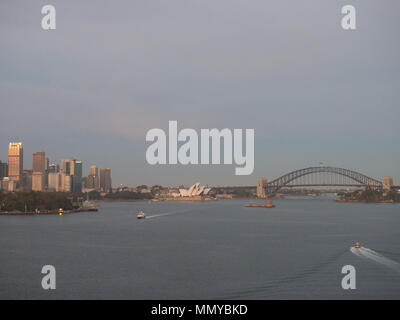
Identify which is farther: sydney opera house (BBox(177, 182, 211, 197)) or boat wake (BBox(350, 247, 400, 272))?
sydney opera house (BBox(177, 182, 211, 197))

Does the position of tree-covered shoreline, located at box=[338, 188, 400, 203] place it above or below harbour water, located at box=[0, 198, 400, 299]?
below

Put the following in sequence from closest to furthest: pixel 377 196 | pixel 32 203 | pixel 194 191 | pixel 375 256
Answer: pixel 375 256 < pixel 32 203 < pixel 377 196 < pixel 194 191

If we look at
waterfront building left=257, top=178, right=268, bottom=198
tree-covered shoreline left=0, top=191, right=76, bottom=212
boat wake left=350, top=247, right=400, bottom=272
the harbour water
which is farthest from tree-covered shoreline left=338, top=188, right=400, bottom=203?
boat wake left=350, top=247, right=400, bottom=272

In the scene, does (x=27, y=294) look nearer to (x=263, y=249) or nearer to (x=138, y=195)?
(x=263, y=249)

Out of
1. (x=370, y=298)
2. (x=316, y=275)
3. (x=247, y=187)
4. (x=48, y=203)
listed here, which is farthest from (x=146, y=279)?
(x=247, y=187)

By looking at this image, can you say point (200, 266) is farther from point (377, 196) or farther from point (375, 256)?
point (377, 196)

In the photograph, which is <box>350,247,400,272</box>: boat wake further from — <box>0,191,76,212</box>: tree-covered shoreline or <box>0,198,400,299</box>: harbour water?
<box>0,191,76,212</box>: tree-covered shoreline

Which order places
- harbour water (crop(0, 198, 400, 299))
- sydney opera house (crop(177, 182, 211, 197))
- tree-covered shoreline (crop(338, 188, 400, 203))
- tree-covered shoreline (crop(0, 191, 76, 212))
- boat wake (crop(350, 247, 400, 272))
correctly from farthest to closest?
1. sydney opera house (crop(177, 182, 211, 197))
2. tree-covered shoreline (crop(338, 188, 400, 203))
3. tree-covered shoreline (crop(0, 191, 76, 212))
4. boat wake (crop(350, 247, 400, 272))
5. harbour water (crop(0, 198, 400, 299))

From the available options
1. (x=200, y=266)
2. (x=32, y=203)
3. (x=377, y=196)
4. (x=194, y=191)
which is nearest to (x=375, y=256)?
(x=200, y=266)

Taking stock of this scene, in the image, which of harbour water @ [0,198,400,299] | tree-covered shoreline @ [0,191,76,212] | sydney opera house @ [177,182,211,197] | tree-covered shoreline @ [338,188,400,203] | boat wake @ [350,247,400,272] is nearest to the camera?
harbour water @ [0,198,400,299]
